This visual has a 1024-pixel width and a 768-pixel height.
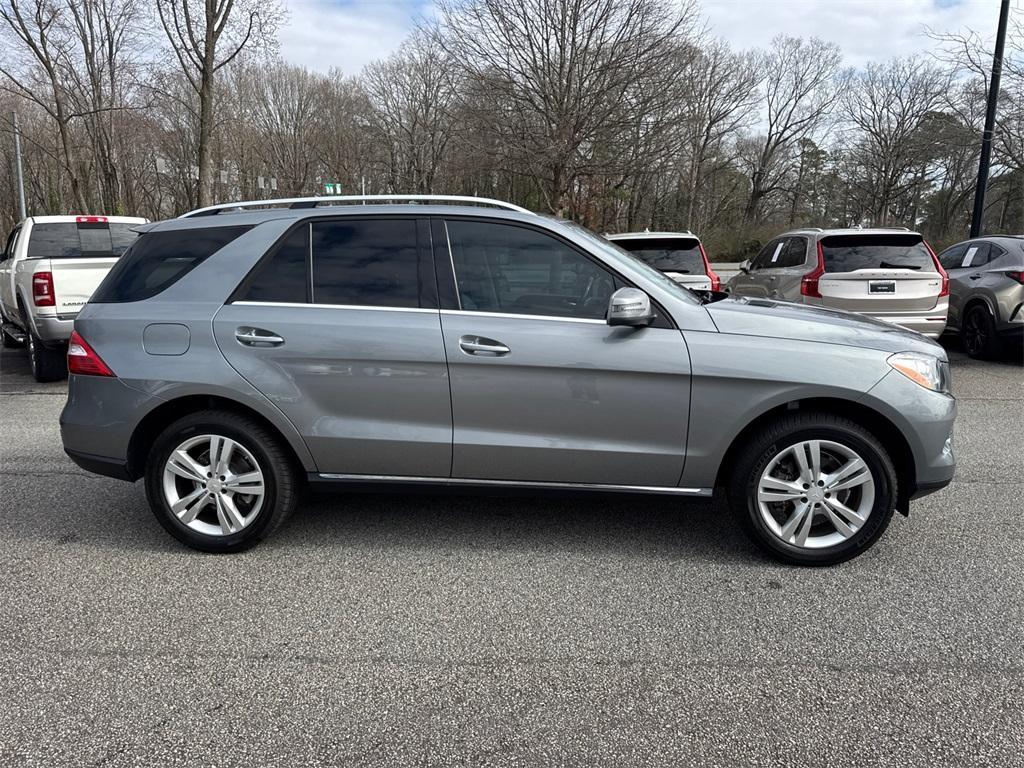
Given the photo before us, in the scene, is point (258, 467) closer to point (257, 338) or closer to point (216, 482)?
point (216, 482)

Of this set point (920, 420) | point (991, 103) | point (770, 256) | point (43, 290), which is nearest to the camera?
point (920, 420)

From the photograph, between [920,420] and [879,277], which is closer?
[920,420]

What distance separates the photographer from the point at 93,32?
27781 millimetres

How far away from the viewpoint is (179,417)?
152 inches

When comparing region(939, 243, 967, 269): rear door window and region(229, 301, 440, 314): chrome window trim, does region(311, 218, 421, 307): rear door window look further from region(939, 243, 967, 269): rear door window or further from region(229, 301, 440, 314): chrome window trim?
region(939, 243, 967, 269): rear door window

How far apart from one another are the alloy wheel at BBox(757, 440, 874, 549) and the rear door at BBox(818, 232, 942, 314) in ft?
17.9

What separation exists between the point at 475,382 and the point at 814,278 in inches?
248

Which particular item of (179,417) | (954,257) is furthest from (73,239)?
(954,257)

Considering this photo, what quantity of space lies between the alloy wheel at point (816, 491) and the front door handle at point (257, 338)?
2443 millimetres

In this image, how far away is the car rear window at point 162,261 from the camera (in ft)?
12.7

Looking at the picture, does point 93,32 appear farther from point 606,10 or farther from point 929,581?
point 929,581

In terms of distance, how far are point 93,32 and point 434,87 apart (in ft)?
63.5

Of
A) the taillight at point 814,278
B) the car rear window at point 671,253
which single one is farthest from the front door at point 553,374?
the car rear window at point 671,253

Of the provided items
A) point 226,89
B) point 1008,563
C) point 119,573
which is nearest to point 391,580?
point 119,573
